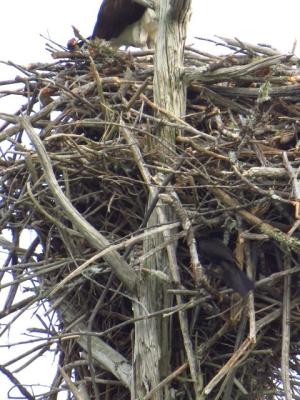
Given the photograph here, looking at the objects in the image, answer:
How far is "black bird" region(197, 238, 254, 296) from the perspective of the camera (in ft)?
14.4

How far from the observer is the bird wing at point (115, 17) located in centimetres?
681

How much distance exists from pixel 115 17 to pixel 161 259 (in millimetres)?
2644

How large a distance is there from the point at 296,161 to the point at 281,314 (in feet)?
2.39

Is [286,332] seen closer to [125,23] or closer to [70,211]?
[70,211]

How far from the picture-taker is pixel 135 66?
5641mm

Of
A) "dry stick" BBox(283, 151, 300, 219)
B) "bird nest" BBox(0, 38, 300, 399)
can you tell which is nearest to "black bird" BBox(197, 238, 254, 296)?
"bird nest" BBox(0, 38, 300, 399)

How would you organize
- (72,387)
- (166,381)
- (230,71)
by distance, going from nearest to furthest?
1. (166,381)
2. (72,387)
3. (230,71)

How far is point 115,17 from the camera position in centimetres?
686

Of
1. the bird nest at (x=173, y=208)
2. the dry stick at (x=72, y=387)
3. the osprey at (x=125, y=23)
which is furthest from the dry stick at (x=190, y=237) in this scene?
the osprey at (x=125, y=23)

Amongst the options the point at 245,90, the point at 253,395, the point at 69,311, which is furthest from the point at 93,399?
the point at 245,90

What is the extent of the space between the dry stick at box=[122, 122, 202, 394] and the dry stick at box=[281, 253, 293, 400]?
1.29ft

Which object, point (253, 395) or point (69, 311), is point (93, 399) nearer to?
point (69, 311)

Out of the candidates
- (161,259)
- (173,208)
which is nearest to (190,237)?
(173,208)

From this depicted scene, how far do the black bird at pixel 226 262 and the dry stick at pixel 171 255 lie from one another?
0.55 ft
